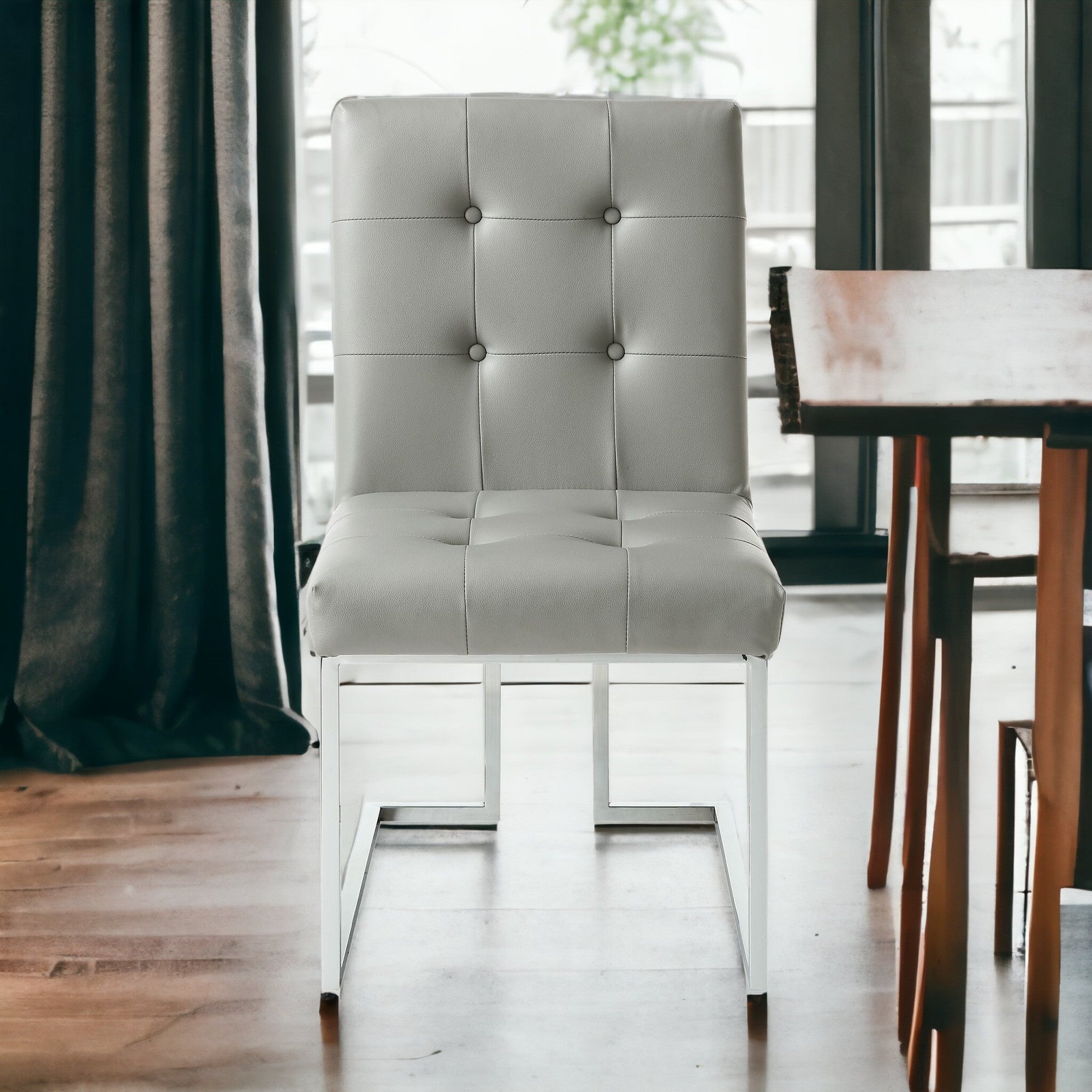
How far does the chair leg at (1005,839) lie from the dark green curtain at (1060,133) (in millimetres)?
1568

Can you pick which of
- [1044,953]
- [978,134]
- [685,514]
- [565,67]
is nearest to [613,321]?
[685,514]

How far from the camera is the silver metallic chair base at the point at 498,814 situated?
1.03 meters

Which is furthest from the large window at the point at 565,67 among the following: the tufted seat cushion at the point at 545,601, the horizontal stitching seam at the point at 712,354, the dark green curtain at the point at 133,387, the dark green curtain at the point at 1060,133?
the tufted seat cushion at the point at 545,601

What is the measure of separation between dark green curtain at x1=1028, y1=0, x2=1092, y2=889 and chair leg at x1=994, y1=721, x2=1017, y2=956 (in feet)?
5.15

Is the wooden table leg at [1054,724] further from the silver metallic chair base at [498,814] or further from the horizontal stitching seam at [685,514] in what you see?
the horizontal stitching seam at [685,514]

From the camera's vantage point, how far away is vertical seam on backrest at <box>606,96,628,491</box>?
131 centimetres

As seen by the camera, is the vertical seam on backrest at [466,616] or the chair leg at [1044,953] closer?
the chair leg at [1044,953]

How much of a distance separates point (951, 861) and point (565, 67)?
78.8 inches

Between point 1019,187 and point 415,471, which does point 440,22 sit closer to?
point 1019,187

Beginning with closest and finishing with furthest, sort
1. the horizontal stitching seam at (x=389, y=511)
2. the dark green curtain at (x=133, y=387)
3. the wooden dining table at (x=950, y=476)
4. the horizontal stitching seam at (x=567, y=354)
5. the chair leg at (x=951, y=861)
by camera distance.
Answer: the wooden dining table at (x=950, y=476)
the chair leg at (x=951, y=861)
the horizontal stitching seam at (x=389, y=511)
the horizontal stitching seam at (x=567, y=354)
the dark green curtain at (x=133, y=387)

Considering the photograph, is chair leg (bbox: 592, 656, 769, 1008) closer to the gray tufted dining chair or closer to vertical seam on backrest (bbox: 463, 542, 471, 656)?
the gray tufted dining chair

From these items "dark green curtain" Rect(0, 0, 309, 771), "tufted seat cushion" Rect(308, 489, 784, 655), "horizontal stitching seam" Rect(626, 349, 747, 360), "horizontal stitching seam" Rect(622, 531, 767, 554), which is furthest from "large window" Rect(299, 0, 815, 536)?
"tufted seat cushion" Rect(308, 489, 784, 655)

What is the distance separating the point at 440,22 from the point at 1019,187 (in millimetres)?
1311

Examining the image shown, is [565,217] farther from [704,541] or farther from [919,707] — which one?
[919,707]
